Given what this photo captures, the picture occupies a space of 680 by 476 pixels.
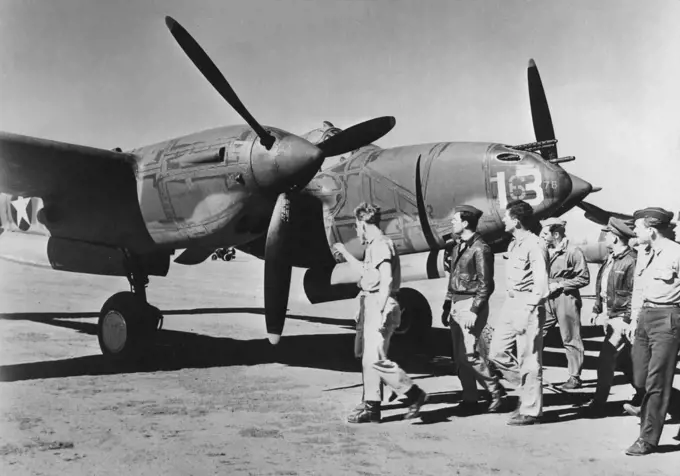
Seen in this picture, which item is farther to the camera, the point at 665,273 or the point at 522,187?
the point at 522,187

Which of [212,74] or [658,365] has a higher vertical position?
[212,74]

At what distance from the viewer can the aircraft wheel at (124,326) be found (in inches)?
349

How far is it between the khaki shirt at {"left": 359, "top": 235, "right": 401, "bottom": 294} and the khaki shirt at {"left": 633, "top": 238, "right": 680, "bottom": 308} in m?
2.03

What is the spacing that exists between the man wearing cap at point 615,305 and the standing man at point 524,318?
100cm

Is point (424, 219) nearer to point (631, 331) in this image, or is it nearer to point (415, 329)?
point (415, 329)

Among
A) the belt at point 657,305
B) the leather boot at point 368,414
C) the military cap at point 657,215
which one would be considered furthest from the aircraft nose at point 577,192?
the leather boot at point 368,414

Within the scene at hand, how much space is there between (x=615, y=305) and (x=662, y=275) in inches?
76.2

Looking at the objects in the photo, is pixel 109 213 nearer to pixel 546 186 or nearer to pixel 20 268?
pixel 546 186

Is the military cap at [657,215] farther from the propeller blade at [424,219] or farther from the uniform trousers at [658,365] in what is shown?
the propeller blade at [424,219]

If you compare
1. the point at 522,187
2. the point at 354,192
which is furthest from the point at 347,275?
the point at 522,187

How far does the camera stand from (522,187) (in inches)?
340

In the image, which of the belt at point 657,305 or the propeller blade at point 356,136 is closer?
the belt at point 657,305

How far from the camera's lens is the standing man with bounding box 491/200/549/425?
5738mm

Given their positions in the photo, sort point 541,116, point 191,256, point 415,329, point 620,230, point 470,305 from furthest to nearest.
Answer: point 541,116 → point 415,329 → point 191,256 → point 620,230 → point 470,305
